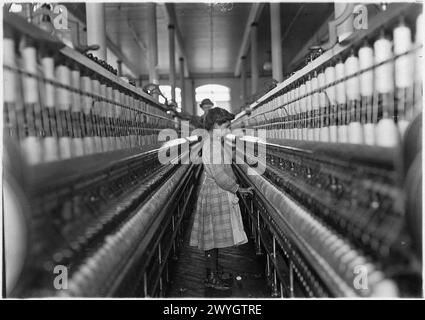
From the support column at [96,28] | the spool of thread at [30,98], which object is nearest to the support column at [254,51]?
the support column at [96,28]

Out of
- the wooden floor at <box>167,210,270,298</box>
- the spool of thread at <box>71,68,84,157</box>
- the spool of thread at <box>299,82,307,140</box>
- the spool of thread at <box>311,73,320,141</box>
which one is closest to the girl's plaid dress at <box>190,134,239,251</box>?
the wooden floor at <box>167,210,270,298</box>

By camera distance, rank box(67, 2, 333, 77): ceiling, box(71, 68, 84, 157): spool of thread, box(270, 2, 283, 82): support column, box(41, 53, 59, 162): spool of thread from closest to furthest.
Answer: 1. box(41, 53, 59, 162): spool of thread
2. box(71, 68, 84, 157): spool of thread
3. box(270, 2, 283, 82): support column
4. box(67, 2, 333, 77): ceiling

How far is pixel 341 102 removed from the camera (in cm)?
208

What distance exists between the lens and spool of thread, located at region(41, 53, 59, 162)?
1.64m

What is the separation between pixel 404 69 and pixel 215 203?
2.50m

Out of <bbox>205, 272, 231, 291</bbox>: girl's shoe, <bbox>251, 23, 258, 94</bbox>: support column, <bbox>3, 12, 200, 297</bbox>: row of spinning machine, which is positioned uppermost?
<bbox>251, 23, 258, 94</bbox>: support column

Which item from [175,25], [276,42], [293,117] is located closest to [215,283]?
[293,117]

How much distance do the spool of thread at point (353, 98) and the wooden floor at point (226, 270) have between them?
192 centimetres

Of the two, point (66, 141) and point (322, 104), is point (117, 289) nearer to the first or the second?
point (66, 141)

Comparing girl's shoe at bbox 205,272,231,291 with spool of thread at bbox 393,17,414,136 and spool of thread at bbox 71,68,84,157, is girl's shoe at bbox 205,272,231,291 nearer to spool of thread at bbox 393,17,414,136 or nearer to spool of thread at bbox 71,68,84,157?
spool of thread at bbox 71,68,84,157

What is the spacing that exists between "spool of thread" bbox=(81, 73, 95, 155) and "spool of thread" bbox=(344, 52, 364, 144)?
47.2 inches

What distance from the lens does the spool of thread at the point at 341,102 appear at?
2020 mm
